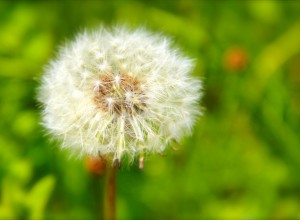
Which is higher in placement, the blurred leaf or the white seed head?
the white seed head

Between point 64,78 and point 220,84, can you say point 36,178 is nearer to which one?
point 64,78

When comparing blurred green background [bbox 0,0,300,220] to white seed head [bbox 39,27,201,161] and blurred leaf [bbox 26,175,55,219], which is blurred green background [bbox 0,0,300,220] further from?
white seed head [bbox 39,27,201,161]

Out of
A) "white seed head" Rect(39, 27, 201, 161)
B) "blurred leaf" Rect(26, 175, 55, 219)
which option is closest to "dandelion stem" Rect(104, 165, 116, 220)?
"white seed head" Rect(39, 27, 201, 161)

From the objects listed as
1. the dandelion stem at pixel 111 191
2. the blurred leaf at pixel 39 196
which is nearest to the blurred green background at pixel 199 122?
the blurred leaf at pixel 39 196

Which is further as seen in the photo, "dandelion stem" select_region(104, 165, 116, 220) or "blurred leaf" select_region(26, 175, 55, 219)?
"blurred leaf" select_region(26, 175, 55, 219)

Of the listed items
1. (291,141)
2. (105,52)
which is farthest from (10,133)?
(291,141)

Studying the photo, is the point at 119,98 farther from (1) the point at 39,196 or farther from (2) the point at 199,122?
(2) the point at 199,122

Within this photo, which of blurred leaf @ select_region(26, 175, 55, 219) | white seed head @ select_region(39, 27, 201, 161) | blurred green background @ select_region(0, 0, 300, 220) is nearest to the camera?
white seed head @ select_region(39, 27, 201, 161)

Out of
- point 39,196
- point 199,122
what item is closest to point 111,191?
point 39,196
